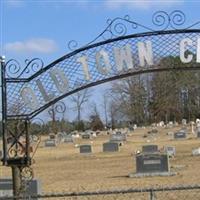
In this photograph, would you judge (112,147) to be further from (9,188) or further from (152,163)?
(9,188)

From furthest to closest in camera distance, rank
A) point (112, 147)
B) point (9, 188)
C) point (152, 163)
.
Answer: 1. point (112, 147)
2. point (152, 163)
3. point (9, 188)

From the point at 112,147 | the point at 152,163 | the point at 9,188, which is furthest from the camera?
the point at 112,147

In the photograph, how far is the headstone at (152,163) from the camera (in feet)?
69.6

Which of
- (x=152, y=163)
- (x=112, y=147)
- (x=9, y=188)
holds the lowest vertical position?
(x=9, y=188)

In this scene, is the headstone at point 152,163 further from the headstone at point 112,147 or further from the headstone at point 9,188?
the headstone at point 112,147

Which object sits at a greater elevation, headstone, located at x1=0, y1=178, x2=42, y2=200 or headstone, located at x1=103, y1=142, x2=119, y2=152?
headstone, located at x1=103, y1=142, x2=119, y2=152

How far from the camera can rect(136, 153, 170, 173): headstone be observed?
21219mm

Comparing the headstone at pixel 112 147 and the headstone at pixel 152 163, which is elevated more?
the headstone at pixel 112 147

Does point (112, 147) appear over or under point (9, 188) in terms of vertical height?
over

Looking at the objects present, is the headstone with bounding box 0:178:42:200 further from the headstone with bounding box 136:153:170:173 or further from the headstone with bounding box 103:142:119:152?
the headstone with bounding box 103:142:119:152

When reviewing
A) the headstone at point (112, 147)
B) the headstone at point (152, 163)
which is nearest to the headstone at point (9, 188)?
the headstone at point (152, 163)

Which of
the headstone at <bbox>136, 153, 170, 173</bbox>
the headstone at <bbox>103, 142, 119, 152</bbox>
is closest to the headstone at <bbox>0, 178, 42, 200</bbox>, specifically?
the headstone at <bbox>136, 153, 170, 173</bbox>

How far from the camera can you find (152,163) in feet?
71.1

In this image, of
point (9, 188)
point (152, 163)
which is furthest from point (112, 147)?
point (9, 188)
